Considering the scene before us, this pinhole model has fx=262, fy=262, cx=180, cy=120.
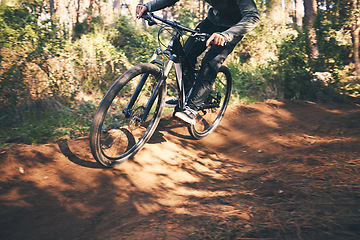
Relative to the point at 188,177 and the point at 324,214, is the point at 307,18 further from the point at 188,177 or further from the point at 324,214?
the point at 324,214

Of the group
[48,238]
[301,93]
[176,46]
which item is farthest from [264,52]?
[48,238]

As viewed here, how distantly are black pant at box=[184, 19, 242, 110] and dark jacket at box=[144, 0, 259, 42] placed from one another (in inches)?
5.3

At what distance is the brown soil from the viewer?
6.21 ft

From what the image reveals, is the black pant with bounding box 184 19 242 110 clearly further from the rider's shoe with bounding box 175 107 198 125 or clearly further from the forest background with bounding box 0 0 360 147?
the forest background with bounding box 0 0 360 147

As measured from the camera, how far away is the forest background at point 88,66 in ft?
15.1

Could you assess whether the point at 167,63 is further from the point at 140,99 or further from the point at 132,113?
the point at 132,113

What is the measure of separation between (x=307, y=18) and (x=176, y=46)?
6.74 metres

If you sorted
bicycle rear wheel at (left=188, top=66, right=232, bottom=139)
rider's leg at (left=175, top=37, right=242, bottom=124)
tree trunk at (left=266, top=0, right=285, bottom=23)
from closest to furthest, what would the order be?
rider's leg at (left=175, top=37, right=242, bottom=124) → bicycle rear wheel at (left=188, top=66, right=232, bottom=139) → tree trunk at (left=266, top=0, right=285, bottom=23)

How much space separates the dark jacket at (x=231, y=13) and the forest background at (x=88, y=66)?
2.51 m

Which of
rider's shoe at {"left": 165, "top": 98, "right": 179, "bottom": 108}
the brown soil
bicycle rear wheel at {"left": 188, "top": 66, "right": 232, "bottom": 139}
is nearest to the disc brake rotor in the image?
the brown soil

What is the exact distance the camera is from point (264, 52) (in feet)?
35.1

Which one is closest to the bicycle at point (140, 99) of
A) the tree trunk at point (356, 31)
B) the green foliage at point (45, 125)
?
the green foliage at point (45, 125)

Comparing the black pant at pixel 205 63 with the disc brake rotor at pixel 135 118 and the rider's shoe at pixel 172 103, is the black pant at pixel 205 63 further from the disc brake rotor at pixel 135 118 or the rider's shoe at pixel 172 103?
the disc brake rotor at pixel 135 118

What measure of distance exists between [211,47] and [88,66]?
3901 millimetres
